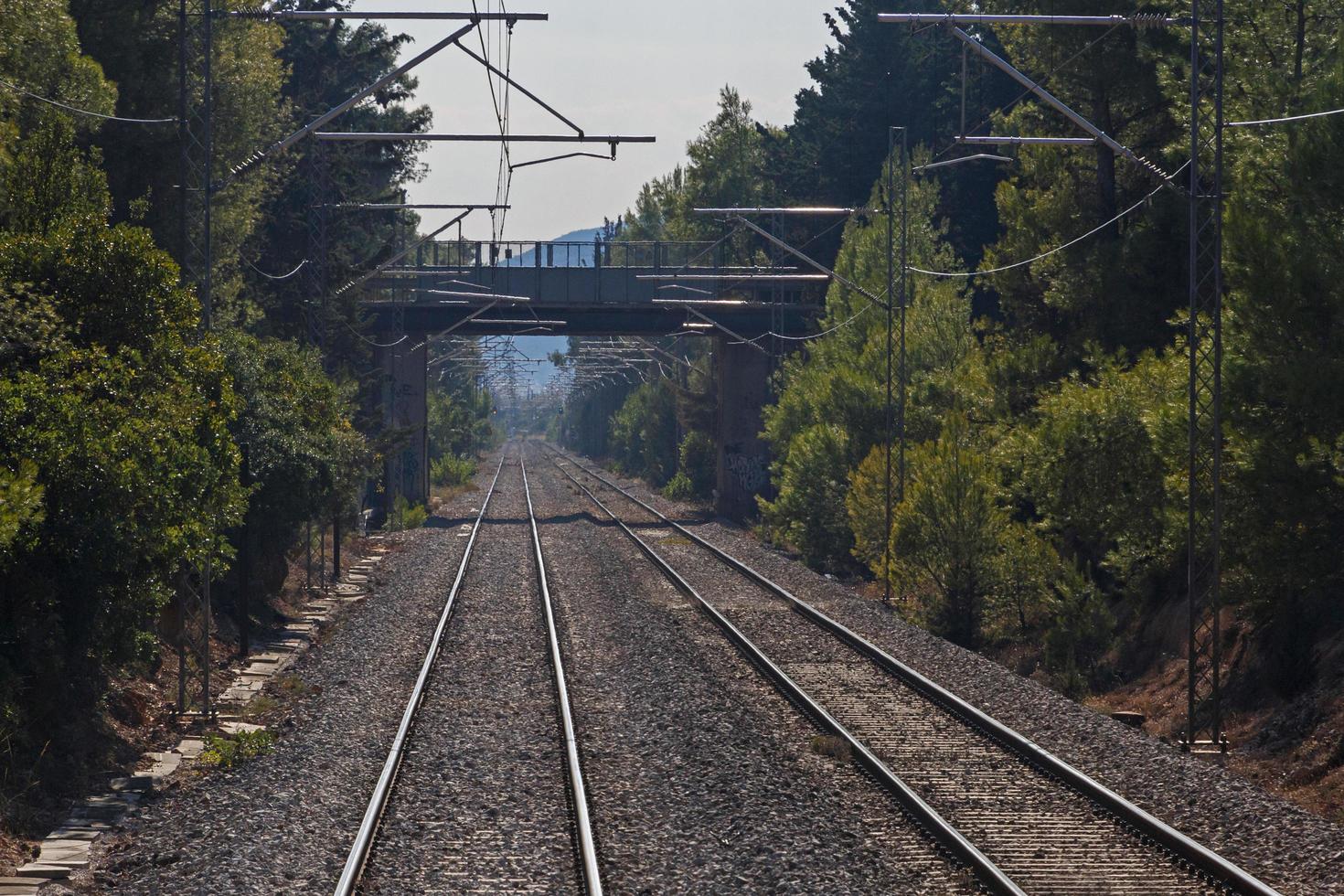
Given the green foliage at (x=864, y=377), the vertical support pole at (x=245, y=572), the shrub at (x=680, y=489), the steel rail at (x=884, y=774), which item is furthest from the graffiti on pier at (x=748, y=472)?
the vertical support pole at (x=245, y=572)

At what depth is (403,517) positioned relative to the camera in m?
53.4

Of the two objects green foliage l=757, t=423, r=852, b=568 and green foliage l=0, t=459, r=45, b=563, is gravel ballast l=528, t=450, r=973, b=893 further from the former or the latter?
green foliage l=757, t=423, r=852, b=568

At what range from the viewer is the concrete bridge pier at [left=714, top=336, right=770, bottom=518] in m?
59.9

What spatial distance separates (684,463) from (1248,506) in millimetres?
50970

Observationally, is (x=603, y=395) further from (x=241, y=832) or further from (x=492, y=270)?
(x=241, y=832)

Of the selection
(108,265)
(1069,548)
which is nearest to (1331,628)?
(1069,548)

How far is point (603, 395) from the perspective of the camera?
141375 millimetres

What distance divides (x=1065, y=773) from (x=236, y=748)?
28.8 ft

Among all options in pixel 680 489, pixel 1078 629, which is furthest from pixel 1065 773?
pixel 680 489

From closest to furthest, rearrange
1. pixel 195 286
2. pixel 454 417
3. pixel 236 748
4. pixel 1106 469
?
pixel 236 748 → pixel 195 286 → pixel 1106 469 → pixel 454 417

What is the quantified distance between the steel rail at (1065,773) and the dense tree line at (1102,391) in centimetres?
338

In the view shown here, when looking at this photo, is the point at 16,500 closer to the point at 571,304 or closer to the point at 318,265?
the point at 318,265

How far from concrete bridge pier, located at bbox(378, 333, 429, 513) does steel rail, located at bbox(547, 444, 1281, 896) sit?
106 feet

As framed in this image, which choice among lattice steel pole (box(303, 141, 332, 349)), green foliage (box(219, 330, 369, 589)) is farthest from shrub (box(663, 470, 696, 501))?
green foliage (box(219, 330, 369, 589))
